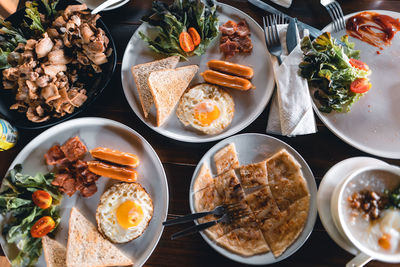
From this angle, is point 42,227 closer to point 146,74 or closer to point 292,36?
point 146,74

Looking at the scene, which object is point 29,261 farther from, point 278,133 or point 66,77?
point 278,133

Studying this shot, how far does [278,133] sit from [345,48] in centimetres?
86

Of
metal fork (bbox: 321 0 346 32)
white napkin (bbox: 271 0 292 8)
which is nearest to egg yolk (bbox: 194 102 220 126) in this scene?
white napkin (bbox: 271 0 292 8)

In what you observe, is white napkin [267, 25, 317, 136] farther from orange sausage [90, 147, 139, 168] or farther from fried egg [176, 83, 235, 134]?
orange sausage [90, 147, 139, 168]

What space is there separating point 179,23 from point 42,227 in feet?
6.47

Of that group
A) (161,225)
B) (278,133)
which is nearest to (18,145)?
(161,225)

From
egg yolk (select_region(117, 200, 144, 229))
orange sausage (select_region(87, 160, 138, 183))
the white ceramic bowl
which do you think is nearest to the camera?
the white ceramic bowl

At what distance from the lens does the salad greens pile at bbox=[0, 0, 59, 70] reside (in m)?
2.44

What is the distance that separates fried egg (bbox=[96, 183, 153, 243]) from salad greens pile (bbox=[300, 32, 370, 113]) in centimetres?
160

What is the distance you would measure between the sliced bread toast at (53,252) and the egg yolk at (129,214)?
538mm

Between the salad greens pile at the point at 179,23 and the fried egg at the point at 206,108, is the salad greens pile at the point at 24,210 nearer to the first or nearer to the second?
the fried egg at the point at 206,108

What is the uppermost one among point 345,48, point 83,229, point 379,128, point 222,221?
point 345,48

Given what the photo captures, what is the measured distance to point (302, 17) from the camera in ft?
8.79

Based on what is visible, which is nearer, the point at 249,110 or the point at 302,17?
the point at 249,110
